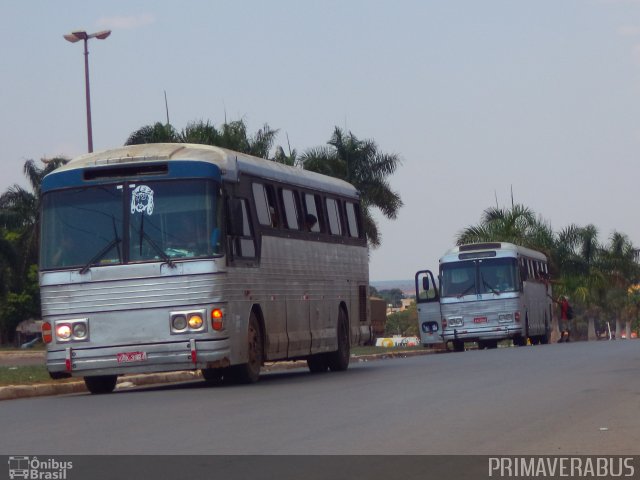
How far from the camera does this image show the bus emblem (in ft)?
56.8

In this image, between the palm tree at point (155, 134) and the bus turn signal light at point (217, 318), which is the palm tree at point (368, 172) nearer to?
the palm tree at point (155, 134)

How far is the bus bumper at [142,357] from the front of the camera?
1703 centimetres

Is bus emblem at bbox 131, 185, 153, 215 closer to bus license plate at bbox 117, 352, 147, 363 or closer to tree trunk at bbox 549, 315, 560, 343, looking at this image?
bus license plate at bbox 117, 352, 147, 363

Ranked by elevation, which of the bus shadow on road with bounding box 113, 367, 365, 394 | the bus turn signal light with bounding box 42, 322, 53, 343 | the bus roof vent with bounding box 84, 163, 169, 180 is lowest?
the bus shadow on road with bounding box 113, 367, 365, 394

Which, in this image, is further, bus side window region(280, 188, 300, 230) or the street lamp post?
the street lamp post

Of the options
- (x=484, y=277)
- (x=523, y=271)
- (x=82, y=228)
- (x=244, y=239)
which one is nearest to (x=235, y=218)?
(x=244, y=239)

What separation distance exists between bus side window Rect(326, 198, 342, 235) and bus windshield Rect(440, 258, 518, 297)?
54.7 ft

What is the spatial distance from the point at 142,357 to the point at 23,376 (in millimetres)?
4561

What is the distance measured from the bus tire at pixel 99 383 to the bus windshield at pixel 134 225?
183 centimetres

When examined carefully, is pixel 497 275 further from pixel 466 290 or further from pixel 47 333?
pixel 47 333

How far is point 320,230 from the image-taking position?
2241 centimetres

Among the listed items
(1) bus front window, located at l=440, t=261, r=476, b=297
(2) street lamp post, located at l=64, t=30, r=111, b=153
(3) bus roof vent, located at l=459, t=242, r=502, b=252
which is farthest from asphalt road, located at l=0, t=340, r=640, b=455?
(3) bus roof vent, located at l=459, t=242, r=502, b=252

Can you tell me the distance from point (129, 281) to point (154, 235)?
2.26ft
